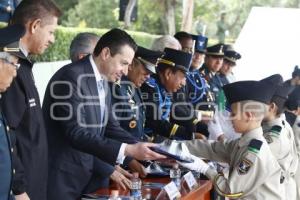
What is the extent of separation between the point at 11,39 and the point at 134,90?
4.68 ft

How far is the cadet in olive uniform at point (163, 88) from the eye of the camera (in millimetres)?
3854

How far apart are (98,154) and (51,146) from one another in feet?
0.90

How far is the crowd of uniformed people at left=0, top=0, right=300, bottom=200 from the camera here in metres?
2.37

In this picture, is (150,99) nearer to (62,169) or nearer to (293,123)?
(62,169)

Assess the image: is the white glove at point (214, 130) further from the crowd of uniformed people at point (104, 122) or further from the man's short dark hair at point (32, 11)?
the man's short dark hair at point (32, 11)

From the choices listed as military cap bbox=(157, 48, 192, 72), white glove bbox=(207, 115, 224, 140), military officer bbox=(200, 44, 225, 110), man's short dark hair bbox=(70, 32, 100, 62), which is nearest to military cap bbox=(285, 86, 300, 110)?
white glove bbox=(207, 115, 224, 140)

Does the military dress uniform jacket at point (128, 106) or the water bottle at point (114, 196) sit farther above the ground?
the military dress uniform jacket at point (128, 106)

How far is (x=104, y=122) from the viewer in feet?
9.64

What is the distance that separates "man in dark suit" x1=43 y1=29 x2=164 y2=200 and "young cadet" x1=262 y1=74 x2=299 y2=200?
44.9 inches

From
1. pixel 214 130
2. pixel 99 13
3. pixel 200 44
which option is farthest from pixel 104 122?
pixel 99 13

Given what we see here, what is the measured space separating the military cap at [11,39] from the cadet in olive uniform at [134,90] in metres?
1.15

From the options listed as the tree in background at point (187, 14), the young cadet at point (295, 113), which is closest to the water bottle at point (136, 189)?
the young cadet at point (295, 113)

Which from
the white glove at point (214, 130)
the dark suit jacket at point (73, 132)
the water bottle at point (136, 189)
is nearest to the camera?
the dark suit jacket at point (73, 132)

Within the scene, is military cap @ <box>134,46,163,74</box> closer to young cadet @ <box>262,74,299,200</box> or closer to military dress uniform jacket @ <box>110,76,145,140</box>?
military dress uniform jacket @ <box>110,76,145,140</box>
